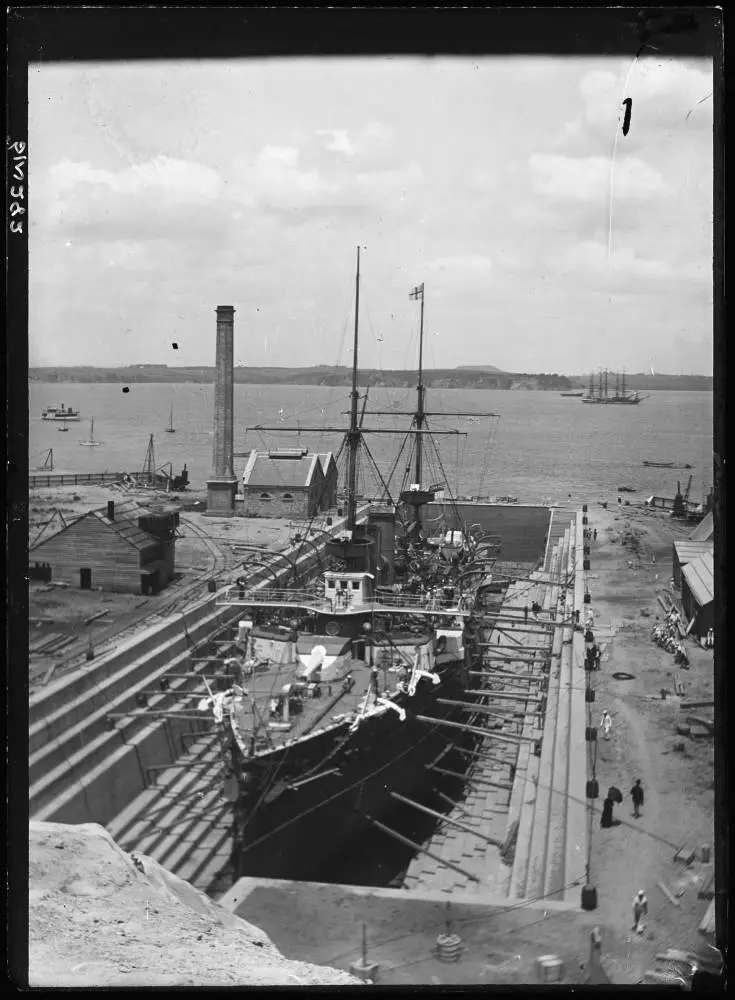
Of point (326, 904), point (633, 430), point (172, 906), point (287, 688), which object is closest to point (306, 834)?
point (287, 688)

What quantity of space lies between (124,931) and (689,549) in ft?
52.5

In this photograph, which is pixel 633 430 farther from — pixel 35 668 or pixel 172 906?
pixel 172 906

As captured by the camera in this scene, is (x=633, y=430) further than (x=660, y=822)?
Yes

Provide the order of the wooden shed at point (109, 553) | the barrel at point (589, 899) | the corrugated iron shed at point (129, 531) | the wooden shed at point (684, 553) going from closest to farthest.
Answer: the barrel at point (589, 899) < the wooden shed at point (109, 553) < the corrugated iron shed at point (129, 531) < the wooden shed at point (684, 553)

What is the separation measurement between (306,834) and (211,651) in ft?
16.8

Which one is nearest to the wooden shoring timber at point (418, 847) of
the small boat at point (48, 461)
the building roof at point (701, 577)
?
the building roof at point (701, 577)

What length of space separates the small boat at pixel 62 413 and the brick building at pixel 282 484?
24.2ft

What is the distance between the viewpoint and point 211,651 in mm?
21469

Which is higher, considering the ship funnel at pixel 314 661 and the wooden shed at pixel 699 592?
the wooden shed at pixel 699 592

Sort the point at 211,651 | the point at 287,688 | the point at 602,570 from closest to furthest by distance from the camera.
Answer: the point at 287,688 → the point at 211,651 → the point at 602,570

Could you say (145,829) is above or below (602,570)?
below

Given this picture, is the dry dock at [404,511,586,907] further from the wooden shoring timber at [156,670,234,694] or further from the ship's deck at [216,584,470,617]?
the wooden shoring timber at [156,670,234,694]

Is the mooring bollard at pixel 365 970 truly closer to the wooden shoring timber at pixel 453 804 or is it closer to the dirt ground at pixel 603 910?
the dirt ground at pixel 603 910

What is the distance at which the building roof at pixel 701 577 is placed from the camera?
1854 centimetres
